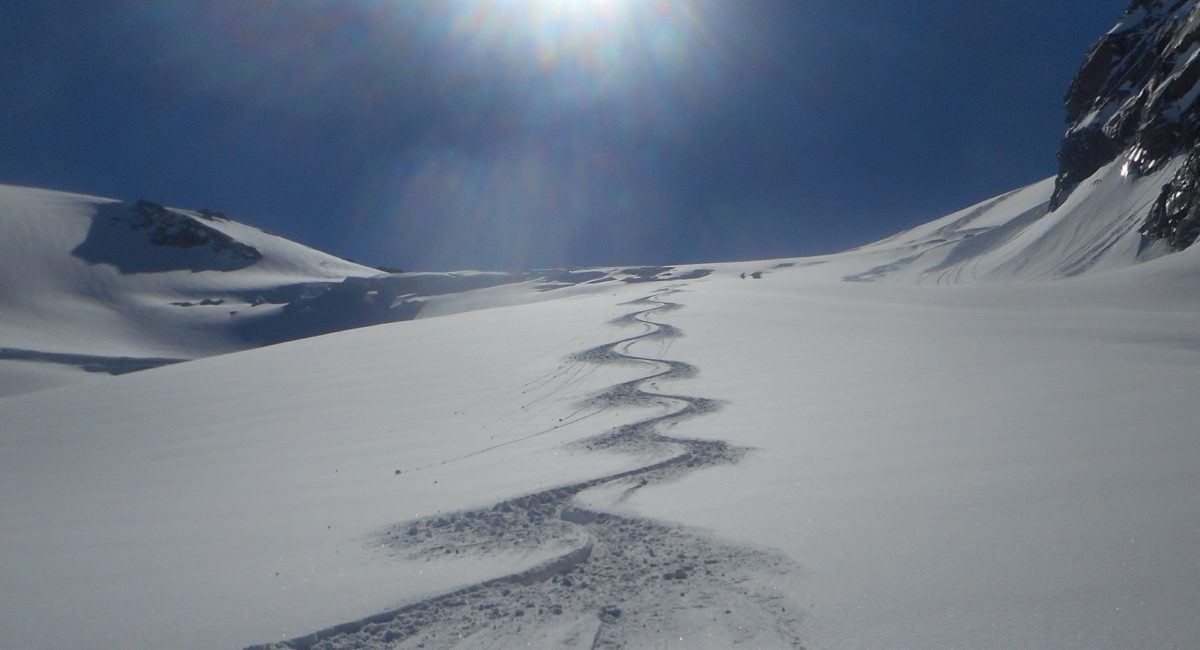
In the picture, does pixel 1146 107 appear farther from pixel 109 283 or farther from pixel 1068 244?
pixel 109 283

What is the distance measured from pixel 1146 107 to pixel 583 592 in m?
32.9

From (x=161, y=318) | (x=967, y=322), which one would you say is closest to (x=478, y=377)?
(x=967, y=322)

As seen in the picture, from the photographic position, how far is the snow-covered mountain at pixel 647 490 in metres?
2.95

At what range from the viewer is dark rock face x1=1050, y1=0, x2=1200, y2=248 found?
21111 mm

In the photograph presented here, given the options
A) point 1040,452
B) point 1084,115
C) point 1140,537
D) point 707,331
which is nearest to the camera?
point 1140,537

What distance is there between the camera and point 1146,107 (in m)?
27.9

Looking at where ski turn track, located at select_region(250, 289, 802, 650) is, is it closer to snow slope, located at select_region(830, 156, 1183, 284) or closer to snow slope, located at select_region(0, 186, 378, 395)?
snow slope, located at select_region(830, 156, 1183, 284)

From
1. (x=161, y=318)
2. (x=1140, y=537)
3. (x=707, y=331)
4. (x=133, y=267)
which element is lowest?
(x=1140, y=537)

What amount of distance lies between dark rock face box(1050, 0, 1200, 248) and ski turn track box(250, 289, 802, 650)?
834 inches

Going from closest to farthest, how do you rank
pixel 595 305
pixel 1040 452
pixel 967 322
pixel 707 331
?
pixel 1040 452 < pixel 967 322 < pixel 707 331 < pixel 595 305

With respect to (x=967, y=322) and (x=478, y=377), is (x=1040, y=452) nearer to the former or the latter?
(x=478, y=377)

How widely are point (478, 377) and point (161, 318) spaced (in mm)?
64492

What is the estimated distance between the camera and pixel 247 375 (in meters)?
12.6

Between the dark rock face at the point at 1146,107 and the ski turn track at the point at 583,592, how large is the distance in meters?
21.2
